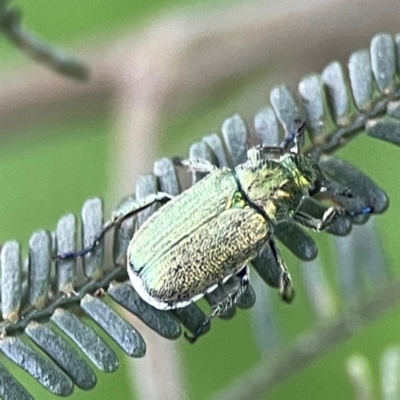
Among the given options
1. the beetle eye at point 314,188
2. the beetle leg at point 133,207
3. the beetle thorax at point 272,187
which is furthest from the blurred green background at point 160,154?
the beetle leg at point 133,207

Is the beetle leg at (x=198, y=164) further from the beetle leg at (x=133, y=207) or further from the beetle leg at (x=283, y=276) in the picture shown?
the beetle leg at (x=283, y=276)

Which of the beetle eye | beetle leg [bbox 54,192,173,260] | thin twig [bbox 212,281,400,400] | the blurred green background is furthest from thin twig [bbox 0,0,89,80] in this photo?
thin twig [bbox 212,281,400,400]

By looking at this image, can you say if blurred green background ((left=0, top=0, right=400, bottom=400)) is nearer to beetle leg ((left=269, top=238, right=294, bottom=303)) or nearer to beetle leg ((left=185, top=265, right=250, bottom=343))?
beetle leg ((left=269, top=238, right=294, bottom=303))

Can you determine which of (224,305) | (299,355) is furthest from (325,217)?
(299,355)

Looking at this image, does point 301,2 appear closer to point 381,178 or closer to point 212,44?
point 212,44

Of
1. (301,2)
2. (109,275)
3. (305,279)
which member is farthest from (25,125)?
(109,275)

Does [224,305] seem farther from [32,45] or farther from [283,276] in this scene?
[32,45]

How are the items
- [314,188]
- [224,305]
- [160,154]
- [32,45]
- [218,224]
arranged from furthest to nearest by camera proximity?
[160,154] → [32,45] → [218,224] → [314,188] → [224,305]
